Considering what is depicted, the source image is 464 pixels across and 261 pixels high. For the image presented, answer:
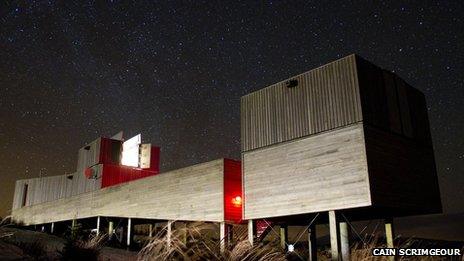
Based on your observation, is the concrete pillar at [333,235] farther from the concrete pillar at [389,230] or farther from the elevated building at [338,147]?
the concrete pillar at [389,230]

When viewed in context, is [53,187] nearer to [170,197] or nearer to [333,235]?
[170,197]

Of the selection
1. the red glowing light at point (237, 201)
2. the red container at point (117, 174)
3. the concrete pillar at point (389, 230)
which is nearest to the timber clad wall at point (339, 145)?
the concrete pillar at point (389, 230)

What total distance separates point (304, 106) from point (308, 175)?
3.05 m

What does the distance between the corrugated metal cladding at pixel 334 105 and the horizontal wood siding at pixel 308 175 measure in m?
0.54

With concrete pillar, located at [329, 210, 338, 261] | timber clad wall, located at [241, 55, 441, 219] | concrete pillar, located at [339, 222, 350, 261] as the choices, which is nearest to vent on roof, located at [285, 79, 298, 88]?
timber clad wall, located at [241, 55, 441, 219]

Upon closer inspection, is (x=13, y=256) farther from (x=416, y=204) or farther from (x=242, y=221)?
(x=416, y=204)

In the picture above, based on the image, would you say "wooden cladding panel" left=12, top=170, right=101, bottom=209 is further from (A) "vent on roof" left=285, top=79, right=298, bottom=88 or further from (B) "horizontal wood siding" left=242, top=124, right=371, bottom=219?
(A) "vent on roof" left=285, top=79, right=298, bottom=88

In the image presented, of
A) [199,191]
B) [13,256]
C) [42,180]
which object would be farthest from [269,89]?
[42,180]

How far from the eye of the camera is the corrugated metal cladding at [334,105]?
16.8 metres

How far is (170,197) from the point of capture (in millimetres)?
23344

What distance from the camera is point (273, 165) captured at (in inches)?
741

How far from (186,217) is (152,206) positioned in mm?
3361

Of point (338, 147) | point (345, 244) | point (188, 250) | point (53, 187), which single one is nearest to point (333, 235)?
point (345, 244)

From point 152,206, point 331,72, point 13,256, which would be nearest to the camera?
point 13,256
